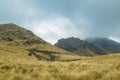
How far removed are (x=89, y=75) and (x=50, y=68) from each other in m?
4.26

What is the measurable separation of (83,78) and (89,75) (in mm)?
472

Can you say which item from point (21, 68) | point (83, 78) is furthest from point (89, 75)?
point (21, 68)

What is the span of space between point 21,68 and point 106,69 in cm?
613

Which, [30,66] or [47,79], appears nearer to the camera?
[47,79]

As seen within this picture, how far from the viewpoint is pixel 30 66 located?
71.1ft

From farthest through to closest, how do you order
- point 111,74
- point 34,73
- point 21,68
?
1. point 21,68
2. point 34,73
3. point 111,74

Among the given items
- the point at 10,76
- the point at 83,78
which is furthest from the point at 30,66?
the point at 83,78

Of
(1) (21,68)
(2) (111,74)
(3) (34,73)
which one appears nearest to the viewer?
(2) (111,74)

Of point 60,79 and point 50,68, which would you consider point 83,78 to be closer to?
point 60,79

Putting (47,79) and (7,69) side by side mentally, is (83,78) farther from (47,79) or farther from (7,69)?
(7,69)

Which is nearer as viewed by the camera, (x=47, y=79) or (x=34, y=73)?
(x=47, y=79)

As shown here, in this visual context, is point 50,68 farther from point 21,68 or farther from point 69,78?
point 69,78

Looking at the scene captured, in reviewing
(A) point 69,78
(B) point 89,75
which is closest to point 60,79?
(A) point 69,78

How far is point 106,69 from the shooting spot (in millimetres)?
19266
